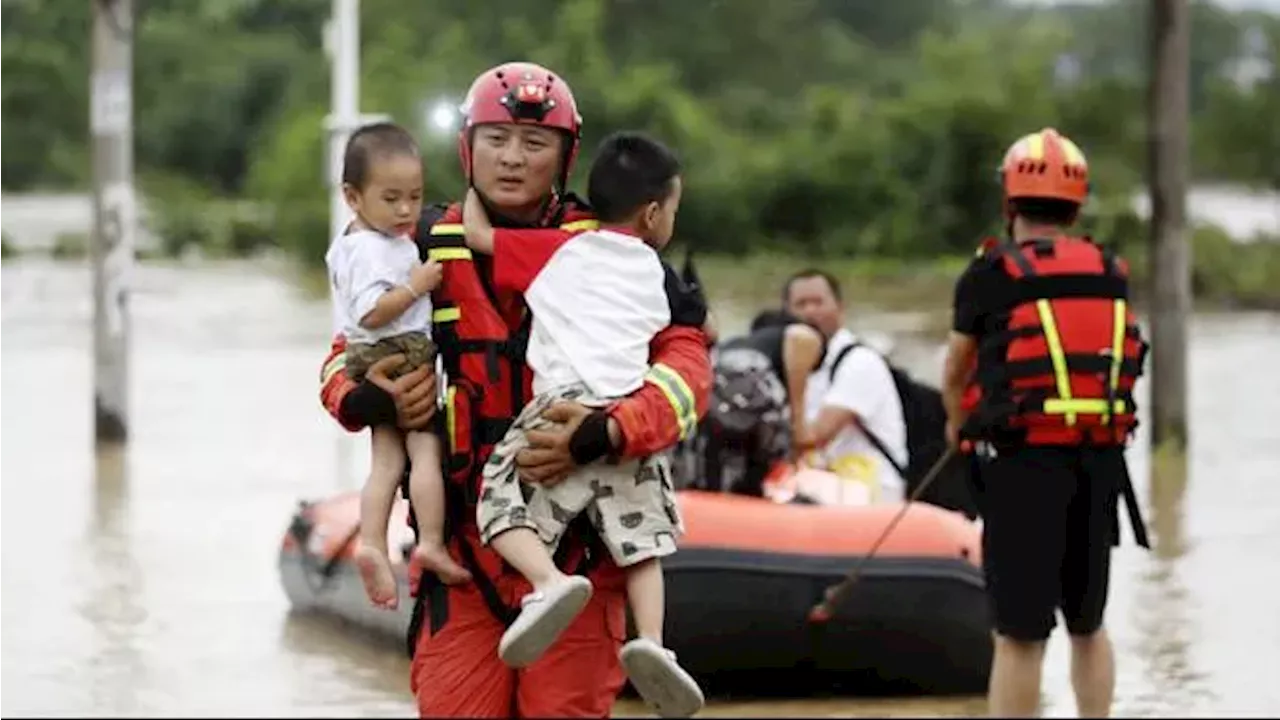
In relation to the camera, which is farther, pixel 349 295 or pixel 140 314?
pixel 140 314

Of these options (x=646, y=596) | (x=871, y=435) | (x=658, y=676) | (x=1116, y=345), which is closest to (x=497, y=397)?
(x=646, y=596)

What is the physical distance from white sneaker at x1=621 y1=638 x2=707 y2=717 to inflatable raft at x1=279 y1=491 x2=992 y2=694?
4415 millimetres

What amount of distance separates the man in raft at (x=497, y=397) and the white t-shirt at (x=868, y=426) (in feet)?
18.7

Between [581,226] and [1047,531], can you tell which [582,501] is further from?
[1047,531]

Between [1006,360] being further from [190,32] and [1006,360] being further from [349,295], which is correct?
[190,32]

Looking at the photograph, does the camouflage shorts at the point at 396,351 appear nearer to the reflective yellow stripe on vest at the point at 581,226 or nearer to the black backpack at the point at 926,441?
the reflective yellow stripe on vest at the point at 581,226

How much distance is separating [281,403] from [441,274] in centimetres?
1796

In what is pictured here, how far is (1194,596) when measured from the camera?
1359 centimetres

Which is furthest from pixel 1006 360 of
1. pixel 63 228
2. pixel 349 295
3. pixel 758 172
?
pixel 63 228

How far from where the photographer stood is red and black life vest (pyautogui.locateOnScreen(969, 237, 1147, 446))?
869cm

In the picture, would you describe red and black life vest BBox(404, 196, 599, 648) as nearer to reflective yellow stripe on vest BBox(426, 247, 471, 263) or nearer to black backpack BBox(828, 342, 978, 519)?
reflective yellow stripe on vest BBox(426, 247, 471, 263)

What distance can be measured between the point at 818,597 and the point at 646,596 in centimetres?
456

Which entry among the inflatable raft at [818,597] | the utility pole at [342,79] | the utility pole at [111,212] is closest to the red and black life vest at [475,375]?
the inflatable raft at [818,597]

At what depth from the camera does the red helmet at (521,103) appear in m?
6.29
